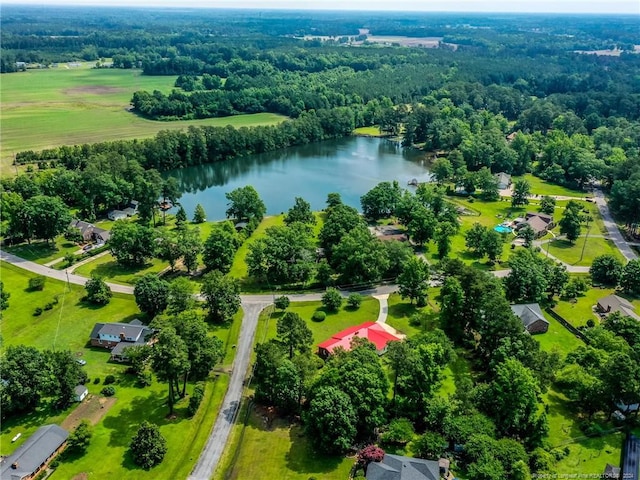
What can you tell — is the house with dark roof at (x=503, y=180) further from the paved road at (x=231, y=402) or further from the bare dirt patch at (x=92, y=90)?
the bare dirt patch at (x=92, y=90)

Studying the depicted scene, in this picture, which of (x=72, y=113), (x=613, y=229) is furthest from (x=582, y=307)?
(x=72, y=113)

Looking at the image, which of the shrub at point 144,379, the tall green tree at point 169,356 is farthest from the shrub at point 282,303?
the tall green tree at point 169,356

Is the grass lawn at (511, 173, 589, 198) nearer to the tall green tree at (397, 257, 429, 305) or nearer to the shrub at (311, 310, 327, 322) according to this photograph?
the tall green tree at (397, 257, 429, 305)

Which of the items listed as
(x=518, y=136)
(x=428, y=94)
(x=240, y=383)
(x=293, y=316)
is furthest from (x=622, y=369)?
(x=428, y=94)

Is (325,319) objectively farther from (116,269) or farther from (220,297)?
(116,269)

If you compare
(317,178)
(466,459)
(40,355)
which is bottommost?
(317,178)

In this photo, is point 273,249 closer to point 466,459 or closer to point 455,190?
point 466,459
